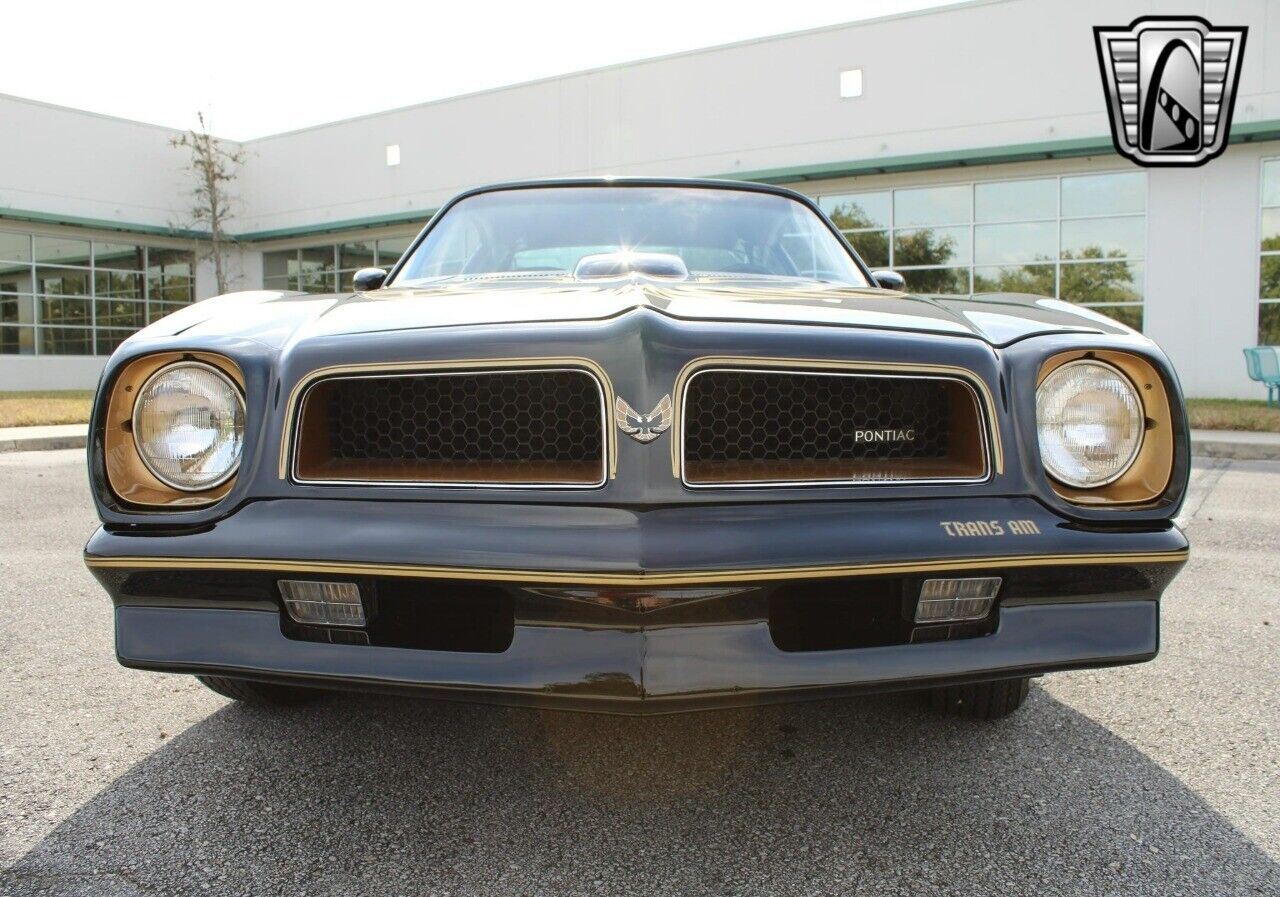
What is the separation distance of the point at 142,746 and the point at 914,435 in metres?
1.85

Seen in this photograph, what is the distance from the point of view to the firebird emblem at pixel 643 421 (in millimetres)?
1522

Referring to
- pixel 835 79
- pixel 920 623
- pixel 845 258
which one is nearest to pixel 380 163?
pixel 835 79

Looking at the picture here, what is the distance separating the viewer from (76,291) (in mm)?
20766

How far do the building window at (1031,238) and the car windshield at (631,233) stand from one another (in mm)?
12353

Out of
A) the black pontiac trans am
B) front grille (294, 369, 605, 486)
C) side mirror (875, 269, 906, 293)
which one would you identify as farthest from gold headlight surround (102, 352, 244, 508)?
side mirror (875, 269, 906, 293)

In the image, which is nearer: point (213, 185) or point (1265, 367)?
point (1265, 367)

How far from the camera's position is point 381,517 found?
1565 millimetres

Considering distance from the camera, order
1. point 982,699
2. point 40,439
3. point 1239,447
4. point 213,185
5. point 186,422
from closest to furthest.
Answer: point 186,422
point 982,699
point 1239,447
point 40,439
point 213,185

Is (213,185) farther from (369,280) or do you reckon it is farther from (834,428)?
(834,428)

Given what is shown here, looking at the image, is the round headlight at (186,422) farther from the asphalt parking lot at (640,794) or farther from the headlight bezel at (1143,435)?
the headlight bezel at (1143,435)

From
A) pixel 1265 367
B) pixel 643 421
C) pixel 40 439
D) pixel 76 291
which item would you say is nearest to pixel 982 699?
pixel 643 421

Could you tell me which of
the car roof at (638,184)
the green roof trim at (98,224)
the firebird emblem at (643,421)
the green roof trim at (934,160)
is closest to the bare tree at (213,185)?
the green roof trim at (98,224)

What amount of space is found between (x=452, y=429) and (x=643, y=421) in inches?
16.5

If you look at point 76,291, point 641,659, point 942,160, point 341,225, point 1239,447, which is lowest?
point 1239,447
